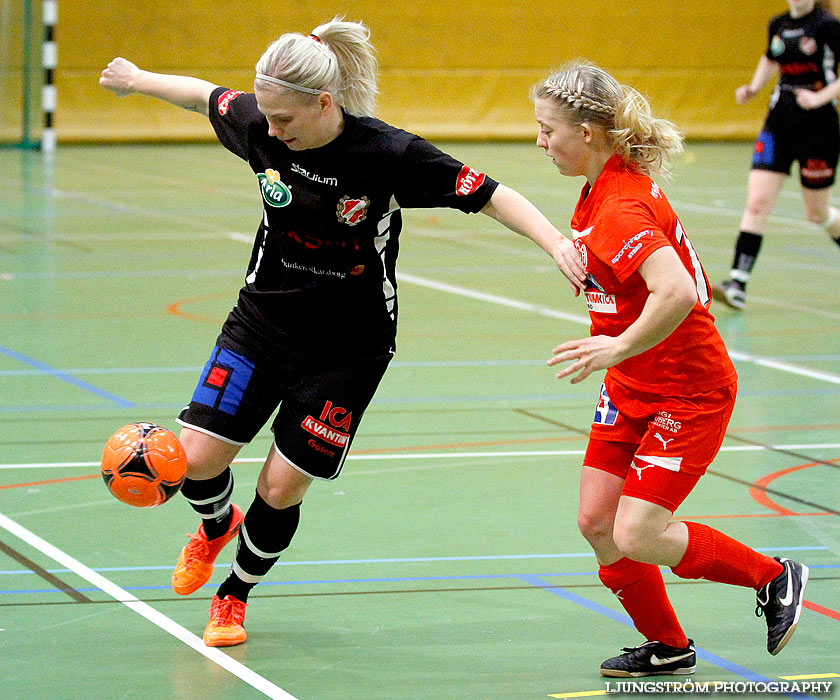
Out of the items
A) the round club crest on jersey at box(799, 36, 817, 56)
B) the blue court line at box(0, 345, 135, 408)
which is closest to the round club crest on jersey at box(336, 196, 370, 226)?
the blue court line at box(0, 345, 135, 408)

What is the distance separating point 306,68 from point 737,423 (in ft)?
13.3

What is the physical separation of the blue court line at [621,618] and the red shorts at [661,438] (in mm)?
620

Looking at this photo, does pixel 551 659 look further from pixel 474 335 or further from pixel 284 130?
pixel 474 335

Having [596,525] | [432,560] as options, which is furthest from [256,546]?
[596,525]

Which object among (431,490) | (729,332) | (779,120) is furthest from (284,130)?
(779,120)

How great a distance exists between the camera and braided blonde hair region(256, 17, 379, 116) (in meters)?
4.21

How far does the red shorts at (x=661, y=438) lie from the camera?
4059 mm

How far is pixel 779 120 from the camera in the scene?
10.8 meters

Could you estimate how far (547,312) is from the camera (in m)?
10.6

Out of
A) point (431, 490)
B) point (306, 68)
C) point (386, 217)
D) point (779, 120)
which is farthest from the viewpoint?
point (779, 120)

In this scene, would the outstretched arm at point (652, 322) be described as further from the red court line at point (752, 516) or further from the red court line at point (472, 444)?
the red court line at point (472, 444)

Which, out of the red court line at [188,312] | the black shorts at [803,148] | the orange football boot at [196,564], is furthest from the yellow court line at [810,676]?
the black shorts at [803,148]

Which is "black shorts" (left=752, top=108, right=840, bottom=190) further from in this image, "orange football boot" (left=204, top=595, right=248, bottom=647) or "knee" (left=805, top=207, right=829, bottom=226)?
"orange football boot" (left=204, top=595, right=248, bottom=647)

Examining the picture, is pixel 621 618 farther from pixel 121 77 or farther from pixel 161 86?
pixel 121 77
